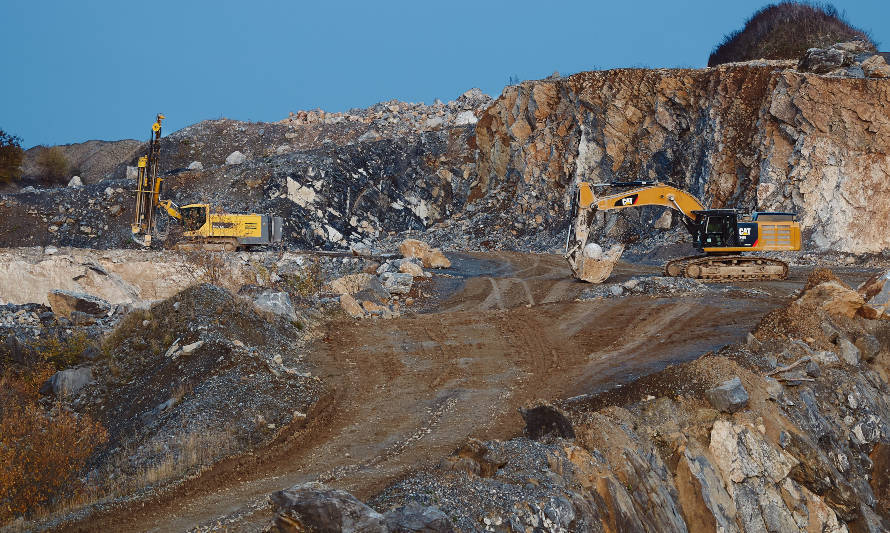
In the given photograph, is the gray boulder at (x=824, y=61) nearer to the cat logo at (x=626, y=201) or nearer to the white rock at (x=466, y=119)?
the cat logo at (x=626, y=201)

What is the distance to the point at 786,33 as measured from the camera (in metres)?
44.7

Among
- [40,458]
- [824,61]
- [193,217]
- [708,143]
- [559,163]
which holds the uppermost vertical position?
[824,61]

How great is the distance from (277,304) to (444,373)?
4590 mm

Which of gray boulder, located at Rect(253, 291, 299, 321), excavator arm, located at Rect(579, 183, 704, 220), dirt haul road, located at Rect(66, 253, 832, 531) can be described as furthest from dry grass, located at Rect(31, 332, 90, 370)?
excavator arm, located at Rect(579, 183, 704, 220)

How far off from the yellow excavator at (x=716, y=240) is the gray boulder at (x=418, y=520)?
16.5m

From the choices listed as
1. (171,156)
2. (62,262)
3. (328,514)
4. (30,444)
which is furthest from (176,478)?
(171,156)

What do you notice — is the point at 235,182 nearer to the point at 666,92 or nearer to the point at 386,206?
the point at 386,206

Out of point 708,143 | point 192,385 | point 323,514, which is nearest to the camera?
point 323,514

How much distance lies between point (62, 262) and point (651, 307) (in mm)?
15187

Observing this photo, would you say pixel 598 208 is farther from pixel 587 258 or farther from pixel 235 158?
pixel 235 158

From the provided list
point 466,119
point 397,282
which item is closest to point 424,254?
point 397,282

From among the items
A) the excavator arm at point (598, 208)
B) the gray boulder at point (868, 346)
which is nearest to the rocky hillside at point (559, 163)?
the excavator arm at point (598, 208)

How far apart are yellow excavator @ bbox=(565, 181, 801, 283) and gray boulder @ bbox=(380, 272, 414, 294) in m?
4.55

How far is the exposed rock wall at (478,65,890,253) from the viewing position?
3016cm
